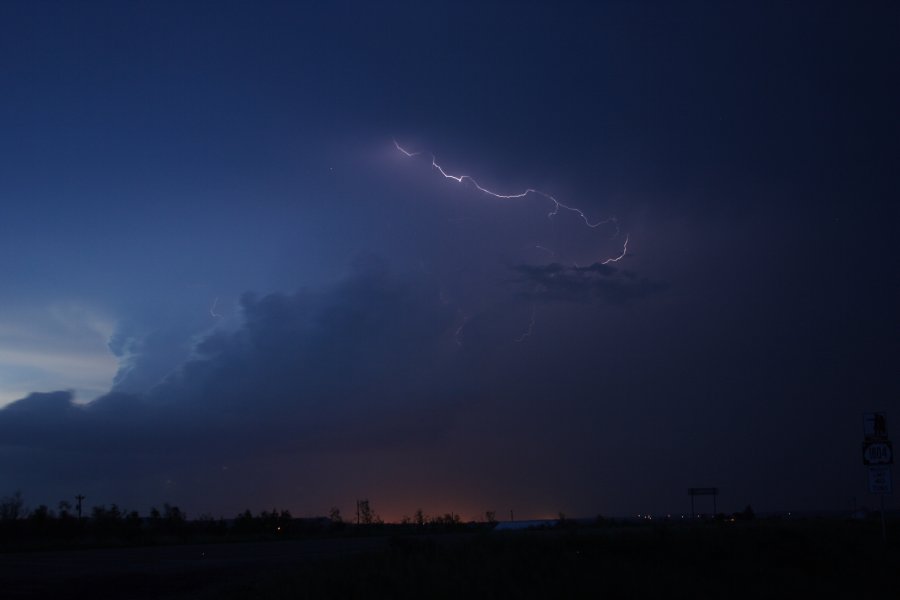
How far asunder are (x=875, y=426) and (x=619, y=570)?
12834 millimetres

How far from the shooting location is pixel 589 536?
1064 inches

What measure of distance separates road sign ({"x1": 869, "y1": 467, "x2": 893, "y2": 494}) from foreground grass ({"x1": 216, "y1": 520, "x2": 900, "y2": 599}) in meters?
1.56

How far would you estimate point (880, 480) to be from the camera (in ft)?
84.5

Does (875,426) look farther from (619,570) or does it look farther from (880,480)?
(619,570)

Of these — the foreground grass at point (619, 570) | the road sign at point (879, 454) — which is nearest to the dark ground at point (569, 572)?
the foreground grass at point (619, 570)

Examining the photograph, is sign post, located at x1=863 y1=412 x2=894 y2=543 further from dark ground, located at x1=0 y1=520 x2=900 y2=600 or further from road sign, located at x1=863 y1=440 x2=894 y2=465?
dark ground, located at x1=0 y1=520 x2=900 y2=600

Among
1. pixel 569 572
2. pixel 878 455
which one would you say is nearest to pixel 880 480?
pixel 878 455

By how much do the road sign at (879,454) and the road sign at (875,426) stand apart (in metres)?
0.24

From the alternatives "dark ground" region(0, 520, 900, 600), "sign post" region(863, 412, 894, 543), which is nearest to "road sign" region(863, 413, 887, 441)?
"sign post" region(863, 412, 894, 543)

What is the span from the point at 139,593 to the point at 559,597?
14388mm

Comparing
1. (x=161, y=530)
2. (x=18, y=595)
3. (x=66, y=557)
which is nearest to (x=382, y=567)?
(x=18, y=595)

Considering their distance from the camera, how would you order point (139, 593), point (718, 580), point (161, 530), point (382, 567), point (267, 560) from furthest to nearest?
point (161, 530) < point (267, 560) < point (139, 593) < point (382, 567) < point (718, 580)

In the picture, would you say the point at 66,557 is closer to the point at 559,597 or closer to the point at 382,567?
the point at 382,567

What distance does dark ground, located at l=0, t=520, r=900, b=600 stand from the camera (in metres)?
16.5
